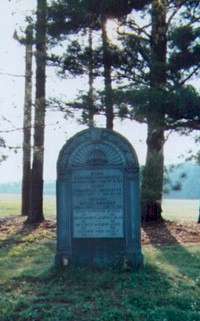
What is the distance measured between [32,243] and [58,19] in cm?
649

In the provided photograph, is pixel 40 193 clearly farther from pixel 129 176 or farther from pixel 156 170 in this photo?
pixel 129 176

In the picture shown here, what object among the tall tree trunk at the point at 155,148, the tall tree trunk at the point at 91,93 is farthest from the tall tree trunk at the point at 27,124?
the tall tree trunk at the point at 155,148

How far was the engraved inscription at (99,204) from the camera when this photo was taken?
9367mm

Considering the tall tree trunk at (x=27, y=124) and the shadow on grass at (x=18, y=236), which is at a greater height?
the tall tree trunk at (x=27, y=124)

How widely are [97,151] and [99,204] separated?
0.90 metres

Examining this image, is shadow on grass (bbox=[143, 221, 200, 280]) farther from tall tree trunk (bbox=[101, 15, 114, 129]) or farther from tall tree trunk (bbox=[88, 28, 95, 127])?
tall tree trunk (bbox=[88, 28, 95, 127])

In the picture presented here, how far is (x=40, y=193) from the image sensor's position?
1914cm

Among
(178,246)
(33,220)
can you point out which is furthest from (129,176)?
(33,220)

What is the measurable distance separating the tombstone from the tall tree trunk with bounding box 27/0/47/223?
7173mm

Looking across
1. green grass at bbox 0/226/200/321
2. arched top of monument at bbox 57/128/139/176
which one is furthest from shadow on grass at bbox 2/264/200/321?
arched top of monument at bbox 57/128/139/176

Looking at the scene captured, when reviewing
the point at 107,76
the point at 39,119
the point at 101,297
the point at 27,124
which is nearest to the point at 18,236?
the point at 39,119

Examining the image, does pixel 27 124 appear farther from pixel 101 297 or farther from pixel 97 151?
pixel 101 297

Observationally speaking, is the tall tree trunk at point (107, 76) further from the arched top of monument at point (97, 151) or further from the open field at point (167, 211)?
the open field at point (167, 211)

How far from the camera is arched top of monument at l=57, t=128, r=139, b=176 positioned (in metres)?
9.43
